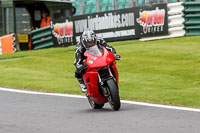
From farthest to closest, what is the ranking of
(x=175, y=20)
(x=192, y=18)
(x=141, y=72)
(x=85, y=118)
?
(x=175, y=20)
(x=192, y=18)
(x=141, y=72)
(x=85, y=118)

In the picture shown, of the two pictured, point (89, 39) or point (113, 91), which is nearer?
point (113, 91)

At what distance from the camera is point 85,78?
28.9 feet

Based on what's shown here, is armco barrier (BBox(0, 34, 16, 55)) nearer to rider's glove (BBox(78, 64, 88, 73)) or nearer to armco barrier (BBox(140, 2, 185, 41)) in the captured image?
armco barrier (BBox(140, 2, 185, 41))

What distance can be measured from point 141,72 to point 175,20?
7.44 m

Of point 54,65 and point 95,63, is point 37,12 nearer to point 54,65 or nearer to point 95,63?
point 54,65

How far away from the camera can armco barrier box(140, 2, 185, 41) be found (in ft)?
67.6

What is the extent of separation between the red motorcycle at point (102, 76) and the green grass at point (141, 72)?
123 centimetres

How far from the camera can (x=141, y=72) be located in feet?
45.0

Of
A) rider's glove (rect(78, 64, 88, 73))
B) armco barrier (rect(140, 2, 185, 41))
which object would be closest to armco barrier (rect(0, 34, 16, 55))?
armco barrier (rect(140, 2, 185, 41))

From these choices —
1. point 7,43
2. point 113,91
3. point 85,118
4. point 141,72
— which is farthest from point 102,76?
point 7,43

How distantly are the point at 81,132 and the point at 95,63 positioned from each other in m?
2.23

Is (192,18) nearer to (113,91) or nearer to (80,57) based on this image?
(80,57)

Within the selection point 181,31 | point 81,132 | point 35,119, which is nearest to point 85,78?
point 35,119

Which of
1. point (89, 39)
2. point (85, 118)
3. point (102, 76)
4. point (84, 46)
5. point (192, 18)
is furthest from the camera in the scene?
point (192, 18)
